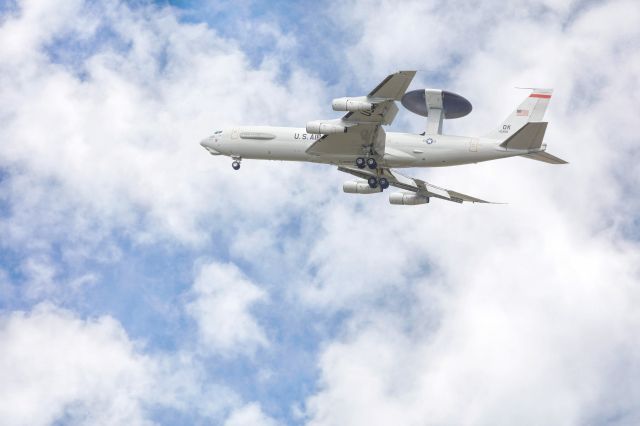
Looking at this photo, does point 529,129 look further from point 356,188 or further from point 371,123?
point 356,188

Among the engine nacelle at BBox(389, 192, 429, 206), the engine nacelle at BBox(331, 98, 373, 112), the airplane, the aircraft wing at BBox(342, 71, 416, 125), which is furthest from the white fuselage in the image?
the engine nacelle at BBox(331, 98, 373, 112)

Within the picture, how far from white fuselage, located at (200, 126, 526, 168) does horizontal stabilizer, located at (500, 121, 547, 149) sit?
834 millimetres

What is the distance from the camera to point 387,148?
87.4 metres

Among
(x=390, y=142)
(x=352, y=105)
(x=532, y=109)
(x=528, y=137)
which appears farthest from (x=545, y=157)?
(x=352, y=105)

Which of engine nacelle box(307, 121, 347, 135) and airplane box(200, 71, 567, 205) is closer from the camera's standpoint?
airplane box(200, 71, 567, 205)

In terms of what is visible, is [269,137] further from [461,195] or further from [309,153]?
[461,195]

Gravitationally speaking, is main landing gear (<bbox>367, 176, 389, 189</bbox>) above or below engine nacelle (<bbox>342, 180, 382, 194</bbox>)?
below

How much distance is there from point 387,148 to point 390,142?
64 centimetres

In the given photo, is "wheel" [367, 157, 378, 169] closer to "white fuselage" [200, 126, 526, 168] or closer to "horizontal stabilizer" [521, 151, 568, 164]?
"white fuselage" [200, 126, 526, 168]

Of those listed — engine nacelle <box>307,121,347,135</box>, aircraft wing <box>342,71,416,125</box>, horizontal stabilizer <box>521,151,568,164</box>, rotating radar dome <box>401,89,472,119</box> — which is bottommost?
horizontal stabilizer <box>521,151,568,164</box>

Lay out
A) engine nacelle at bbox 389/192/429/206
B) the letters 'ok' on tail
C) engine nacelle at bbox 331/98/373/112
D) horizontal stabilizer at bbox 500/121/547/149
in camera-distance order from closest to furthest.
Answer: engine nacelle at bbox 331/98/373/112 < horizontal stabilizer at bbox 500/121/547/149 < the letters 'ok' on tail < engine nacelle at bbox 389/192/429/206

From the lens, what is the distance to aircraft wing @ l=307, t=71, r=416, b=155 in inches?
3035

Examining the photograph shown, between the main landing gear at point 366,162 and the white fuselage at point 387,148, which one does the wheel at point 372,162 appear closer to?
the main landing gear at point 366,162

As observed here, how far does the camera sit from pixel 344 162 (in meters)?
88.1
